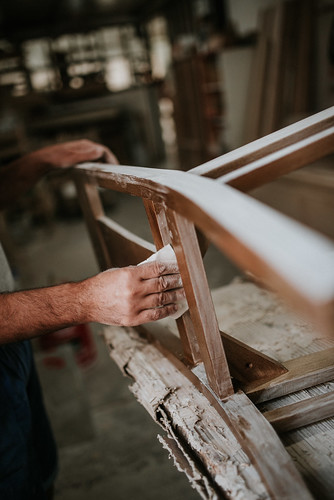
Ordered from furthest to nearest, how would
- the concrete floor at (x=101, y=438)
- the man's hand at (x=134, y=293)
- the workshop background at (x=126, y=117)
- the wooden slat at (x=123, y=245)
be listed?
the workshop background at (x=126, y=117) < the concrete floor at (x=101, y=438) < the wooden slat at (x=123, y=245) < the man's hand at (x=134, y=293)

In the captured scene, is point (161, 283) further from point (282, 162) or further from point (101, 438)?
point (101, 438)

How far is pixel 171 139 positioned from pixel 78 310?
11740 millimetres

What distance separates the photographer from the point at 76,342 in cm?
311

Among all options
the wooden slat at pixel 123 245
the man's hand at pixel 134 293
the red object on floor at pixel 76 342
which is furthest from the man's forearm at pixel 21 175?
the red object on floor at pixel 76 342

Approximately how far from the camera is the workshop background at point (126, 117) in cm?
259

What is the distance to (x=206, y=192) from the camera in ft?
2.25

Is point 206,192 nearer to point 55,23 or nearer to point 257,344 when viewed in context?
point 257,344

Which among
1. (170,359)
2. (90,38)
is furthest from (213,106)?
(90,38)

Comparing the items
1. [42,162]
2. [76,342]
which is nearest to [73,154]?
[42,162]

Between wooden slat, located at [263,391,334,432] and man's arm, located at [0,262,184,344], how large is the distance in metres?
0.36

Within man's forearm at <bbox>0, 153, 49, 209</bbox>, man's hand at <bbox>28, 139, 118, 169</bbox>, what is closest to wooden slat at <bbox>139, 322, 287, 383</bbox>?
man's hand at <bbox>28, 139, 118, 169</bbox>

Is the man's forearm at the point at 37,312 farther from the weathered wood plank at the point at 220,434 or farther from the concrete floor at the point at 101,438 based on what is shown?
the concrete floor at the point at 101,438

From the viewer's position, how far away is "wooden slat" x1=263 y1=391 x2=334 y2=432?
95cm

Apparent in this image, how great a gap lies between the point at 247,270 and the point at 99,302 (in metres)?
Result: 0.50
